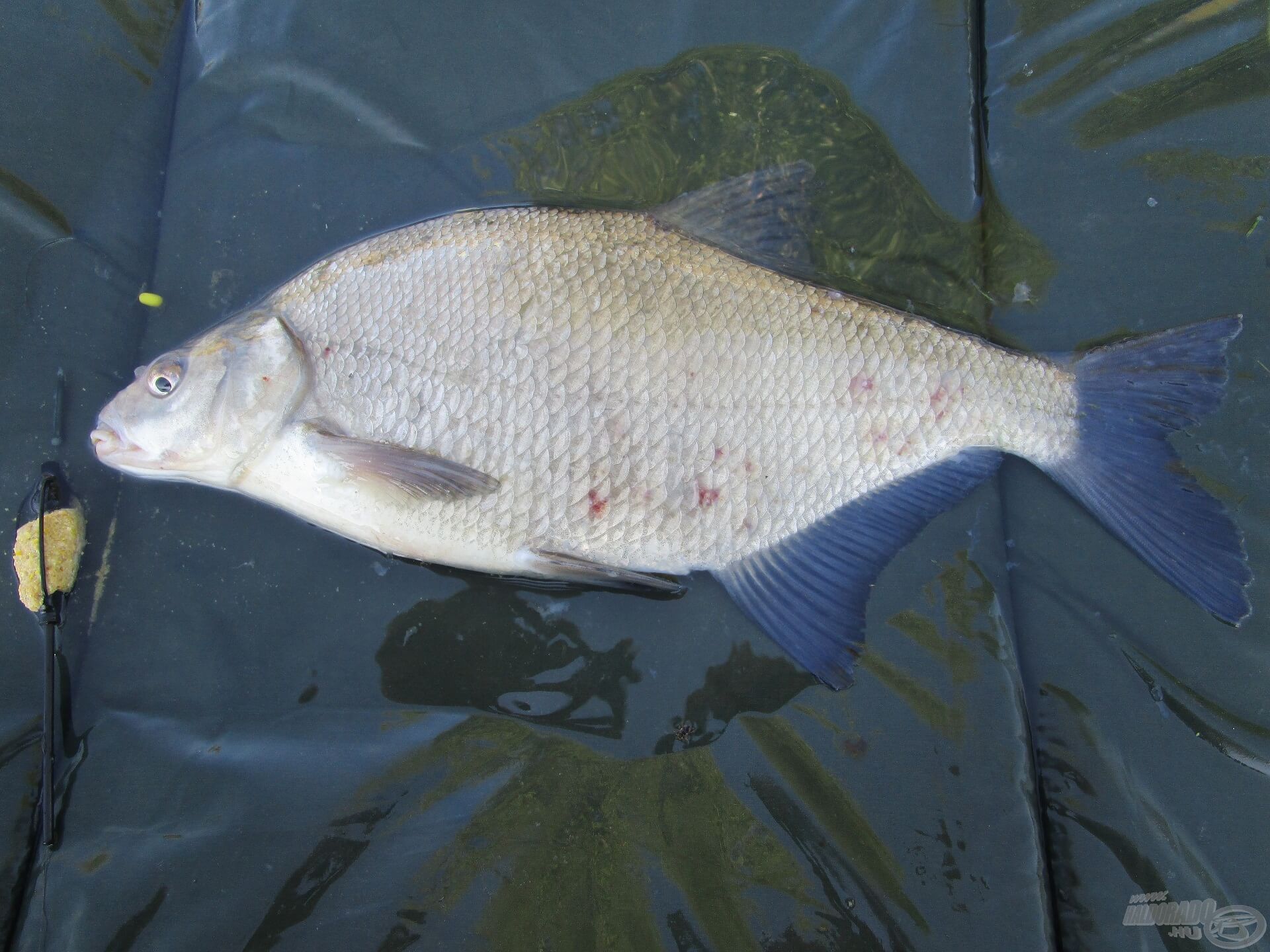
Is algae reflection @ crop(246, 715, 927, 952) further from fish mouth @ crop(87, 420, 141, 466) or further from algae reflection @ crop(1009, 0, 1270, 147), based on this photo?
algae reflection @ crop(1009, 0, 1270, 147)

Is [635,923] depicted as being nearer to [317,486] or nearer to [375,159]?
[317,486]

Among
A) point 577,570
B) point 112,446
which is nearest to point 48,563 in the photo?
point 112,446

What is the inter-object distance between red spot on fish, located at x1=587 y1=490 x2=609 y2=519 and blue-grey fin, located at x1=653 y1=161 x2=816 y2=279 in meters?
0.59

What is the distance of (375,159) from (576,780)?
57.3 inches

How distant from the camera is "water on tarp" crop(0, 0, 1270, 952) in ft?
4.41

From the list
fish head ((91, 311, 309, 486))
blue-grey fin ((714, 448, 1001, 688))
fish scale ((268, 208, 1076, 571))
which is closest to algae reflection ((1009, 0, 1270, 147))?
fish scale ((268, 208, 1076, 571))

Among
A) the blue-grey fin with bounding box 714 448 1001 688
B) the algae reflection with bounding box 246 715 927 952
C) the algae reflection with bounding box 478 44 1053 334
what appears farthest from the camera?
the algae reflection with bounding box 478 44 1053 334

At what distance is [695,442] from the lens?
4.52 ft

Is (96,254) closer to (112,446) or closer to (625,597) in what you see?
(112,446)

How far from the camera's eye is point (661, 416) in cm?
137

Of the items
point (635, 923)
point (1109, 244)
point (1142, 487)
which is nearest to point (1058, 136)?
point (1109, 244)

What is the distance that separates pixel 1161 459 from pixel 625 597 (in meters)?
1.11

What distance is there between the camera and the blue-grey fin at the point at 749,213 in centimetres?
147

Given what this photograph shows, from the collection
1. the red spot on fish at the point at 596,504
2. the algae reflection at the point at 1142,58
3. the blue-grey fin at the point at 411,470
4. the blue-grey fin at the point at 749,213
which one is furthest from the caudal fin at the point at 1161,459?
the blue-grey fin at the point at 411,470
